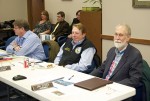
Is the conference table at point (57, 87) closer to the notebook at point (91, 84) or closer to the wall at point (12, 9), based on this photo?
the notebook at point (91, 84)

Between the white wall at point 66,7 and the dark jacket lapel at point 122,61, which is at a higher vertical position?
the white wall at point 66,7

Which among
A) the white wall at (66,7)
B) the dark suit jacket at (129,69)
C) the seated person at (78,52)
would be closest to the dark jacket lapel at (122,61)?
the dark suit jacket at (129,69)

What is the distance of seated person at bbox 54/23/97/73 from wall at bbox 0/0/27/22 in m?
5.04

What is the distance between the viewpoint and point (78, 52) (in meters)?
3.39

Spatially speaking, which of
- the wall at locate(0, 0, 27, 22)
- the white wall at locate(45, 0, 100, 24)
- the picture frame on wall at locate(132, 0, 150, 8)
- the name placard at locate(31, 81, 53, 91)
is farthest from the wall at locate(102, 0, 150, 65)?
the wall at locate(0, 0, 27, 22)

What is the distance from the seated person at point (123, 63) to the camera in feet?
8.25

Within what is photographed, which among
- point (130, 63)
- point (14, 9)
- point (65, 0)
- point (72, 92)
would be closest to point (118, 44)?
point (130, 63)

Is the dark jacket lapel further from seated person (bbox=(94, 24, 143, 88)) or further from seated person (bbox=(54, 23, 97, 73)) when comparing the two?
seated person (bbox=(54, 23, 97, 73))

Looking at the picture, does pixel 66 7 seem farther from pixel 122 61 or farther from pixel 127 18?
pixel 122 61

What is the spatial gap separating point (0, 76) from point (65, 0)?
4850 mm

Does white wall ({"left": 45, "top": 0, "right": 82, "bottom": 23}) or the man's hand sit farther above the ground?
white wall ({"left": 45, "top": 0, "right": 82, "bottom": 23})

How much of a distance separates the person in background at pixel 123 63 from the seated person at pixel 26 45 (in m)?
1.38

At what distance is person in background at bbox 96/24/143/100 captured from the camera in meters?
2.51

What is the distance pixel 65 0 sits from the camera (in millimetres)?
7246
